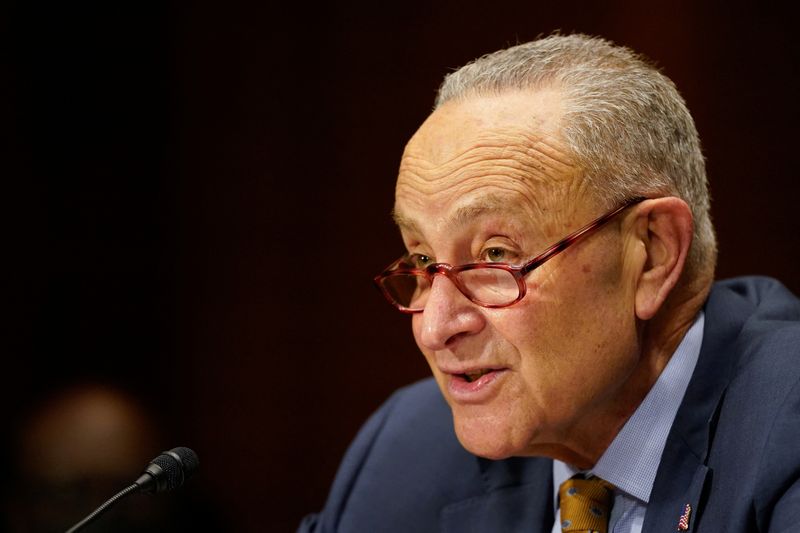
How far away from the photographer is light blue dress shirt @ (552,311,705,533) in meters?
1.98

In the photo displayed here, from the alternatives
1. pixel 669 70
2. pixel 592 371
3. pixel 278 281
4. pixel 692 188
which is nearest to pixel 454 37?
pixel 669 70

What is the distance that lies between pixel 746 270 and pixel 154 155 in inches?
91.9

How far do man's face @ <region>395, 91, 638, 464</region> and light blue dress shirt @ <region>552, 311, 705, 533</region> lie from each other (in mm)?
105

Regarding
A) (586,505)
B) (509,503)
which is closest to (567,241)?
(586,505)

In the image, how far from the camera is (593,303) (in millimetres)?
1888

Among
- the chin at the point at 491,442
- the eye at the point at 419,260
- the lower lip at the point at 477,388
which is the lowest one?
the chin at the point at 491,442

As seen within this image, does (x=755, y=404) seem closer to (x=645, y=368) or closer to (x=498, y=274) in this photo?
(x=645, y=368)

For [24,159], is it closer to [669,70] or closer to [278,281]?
[278,281]

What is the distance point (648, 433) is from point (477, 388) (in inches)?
14.0

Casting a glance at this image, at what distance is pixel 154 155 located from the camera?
4227mm

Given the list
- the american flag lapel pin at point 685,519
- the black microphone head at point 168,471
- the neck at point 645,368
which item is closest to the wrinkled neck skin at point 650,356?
the neck at point 645,368

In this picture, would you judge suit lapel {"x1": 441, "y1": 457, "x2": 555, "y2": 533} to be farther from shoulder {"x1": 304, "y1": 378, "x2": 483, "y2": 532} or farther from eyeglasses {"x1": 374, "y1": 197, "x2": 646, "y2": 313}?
eyeglasses {"x1": 374, "y1": 197, "x2": 646, "y2": 313}

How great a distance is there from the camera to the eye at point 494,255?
189 centimetres

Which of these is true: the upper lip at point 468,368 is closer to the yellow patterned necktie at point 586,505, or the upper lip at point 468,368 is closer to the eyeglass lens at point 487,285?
the eyeglass lens at point 487,285
